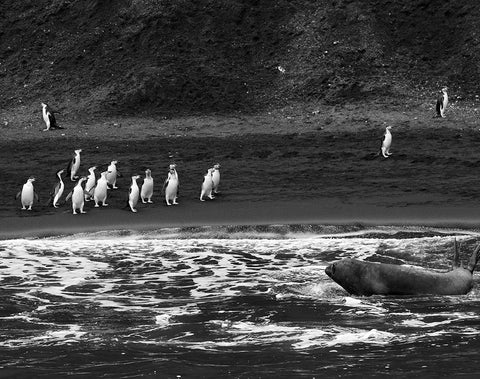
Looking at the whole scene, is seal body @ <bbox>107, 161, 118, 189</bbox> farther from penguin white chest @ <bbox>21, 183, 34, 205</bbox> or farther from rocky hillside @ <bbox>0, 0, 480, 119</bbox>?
rocky hillside @ <bbox>0, 0, 480, 119</bbox>

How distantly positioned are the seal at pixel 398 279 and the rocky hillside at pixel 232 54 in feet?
58.5

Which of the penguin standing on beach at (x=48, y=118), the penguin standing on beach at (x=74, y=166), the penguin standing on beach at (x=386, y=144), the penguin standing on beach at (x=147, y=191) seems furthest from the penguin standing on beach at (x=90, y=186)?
the penguin standing on beach at (x=48, y=118)

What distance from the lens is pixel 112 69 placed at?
122 ft

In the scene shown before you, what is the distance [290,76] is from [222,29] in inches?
149

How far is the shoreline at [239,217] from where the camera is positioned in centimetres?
2272

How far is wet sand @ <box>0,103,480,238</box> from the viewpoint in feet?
77.4

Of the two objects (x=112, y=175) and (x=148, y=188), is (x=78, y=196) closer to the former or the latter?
(x=148, y=188)

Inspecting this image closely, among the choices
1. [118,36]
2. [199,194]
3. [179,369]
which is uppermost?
[118,36]

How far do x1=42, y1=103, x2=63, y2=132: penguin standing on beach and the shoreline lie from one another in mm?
8874

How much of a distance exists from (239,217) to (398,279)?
7.57 meters

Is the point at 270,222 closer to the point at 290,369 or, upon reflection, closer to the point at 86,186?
the point at 86,186

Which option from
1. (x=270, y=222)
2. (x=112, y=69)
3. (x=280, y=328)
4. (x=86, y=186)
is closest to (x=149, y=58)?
(x=112, y=69)

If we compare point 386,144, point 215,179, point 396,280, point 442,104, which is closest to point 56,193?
point 215,179

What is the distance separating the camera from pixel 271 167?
2767cm
